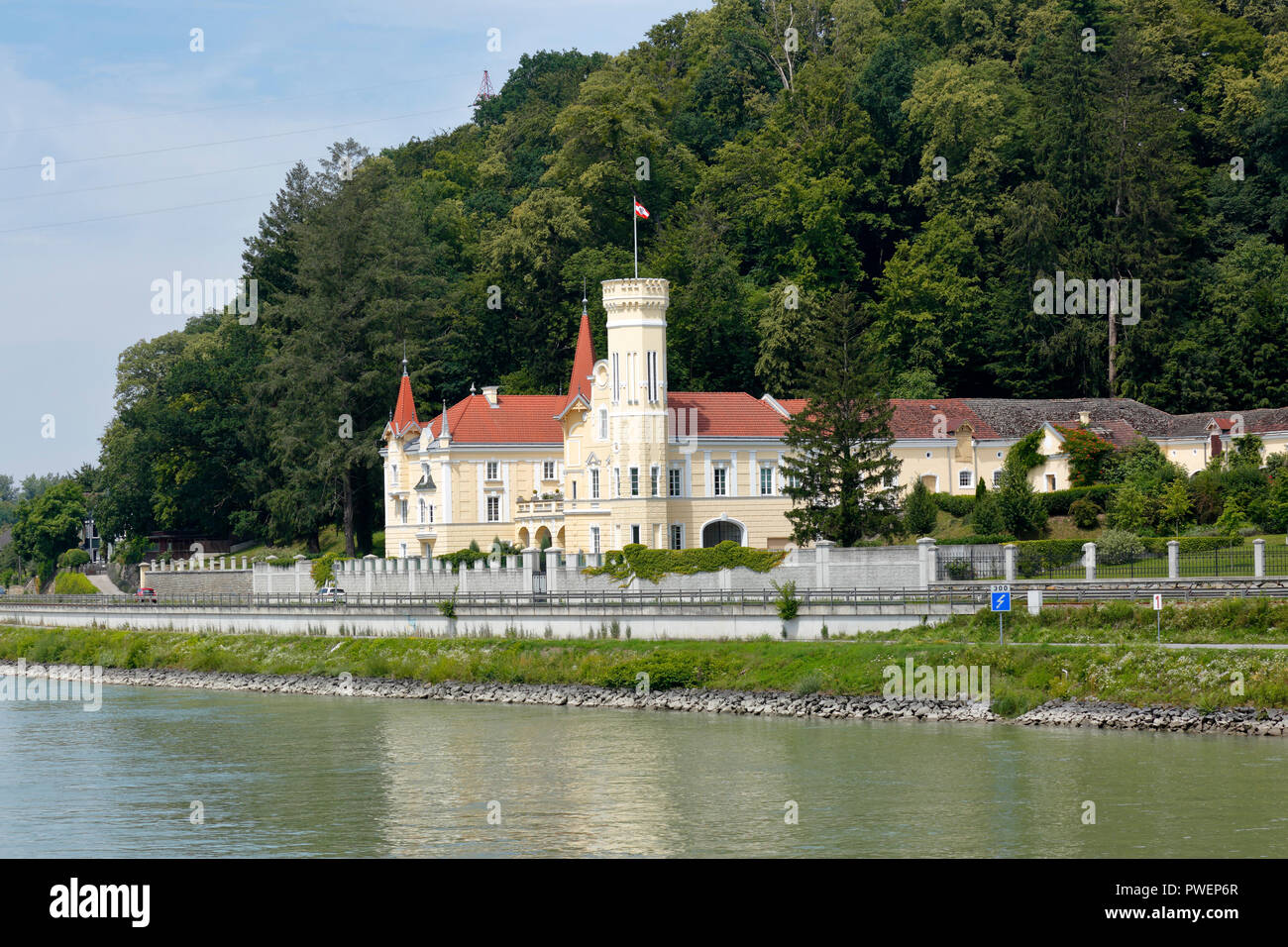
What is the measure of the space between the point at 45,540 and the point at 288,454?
1659 inches

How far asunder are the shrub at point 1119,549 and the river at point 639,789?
14.2 metres

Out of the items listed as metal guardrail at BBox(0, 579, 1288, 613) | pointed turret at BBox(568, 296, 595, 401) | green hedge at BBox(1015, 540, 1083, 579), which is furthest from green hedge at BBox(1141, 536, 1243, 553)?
pointed turret at BBox(568, 296, 595, 401)

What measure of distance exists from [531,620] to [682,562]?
27.1 ft

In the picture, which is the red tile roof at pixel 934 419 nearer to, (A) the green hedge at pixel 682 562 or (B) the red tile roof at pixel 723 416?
(B) the red tile roof at pixel 723 416

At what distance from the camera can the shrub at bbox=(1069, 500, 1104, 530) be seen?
63625 millimetres

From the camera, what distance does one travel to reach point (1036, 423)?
74.4 meters

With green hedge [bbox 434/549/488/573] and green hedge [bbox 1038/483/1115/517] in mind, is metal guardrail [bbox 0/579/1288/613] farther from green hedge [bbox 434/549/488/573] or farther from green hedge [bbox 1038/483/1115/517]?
green hedge [bbox 1038/483/1115/517]

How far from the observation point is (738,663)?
147 feet

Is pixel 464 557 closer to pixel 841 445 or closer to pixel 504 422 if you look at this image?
pixel 504 422

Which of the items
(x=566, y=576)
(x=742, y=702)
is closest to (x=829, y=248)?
(x=566, y=576)

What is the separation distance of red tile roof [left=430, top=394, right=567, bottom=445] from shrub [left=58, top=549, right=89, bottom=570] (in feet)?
156

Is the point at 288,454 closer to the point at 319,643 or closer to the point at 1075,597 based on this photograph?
the point at 319,643

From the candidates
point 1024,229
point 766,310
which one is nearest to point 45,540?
point 766,310

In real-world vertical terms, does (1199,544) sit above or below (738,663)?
above
